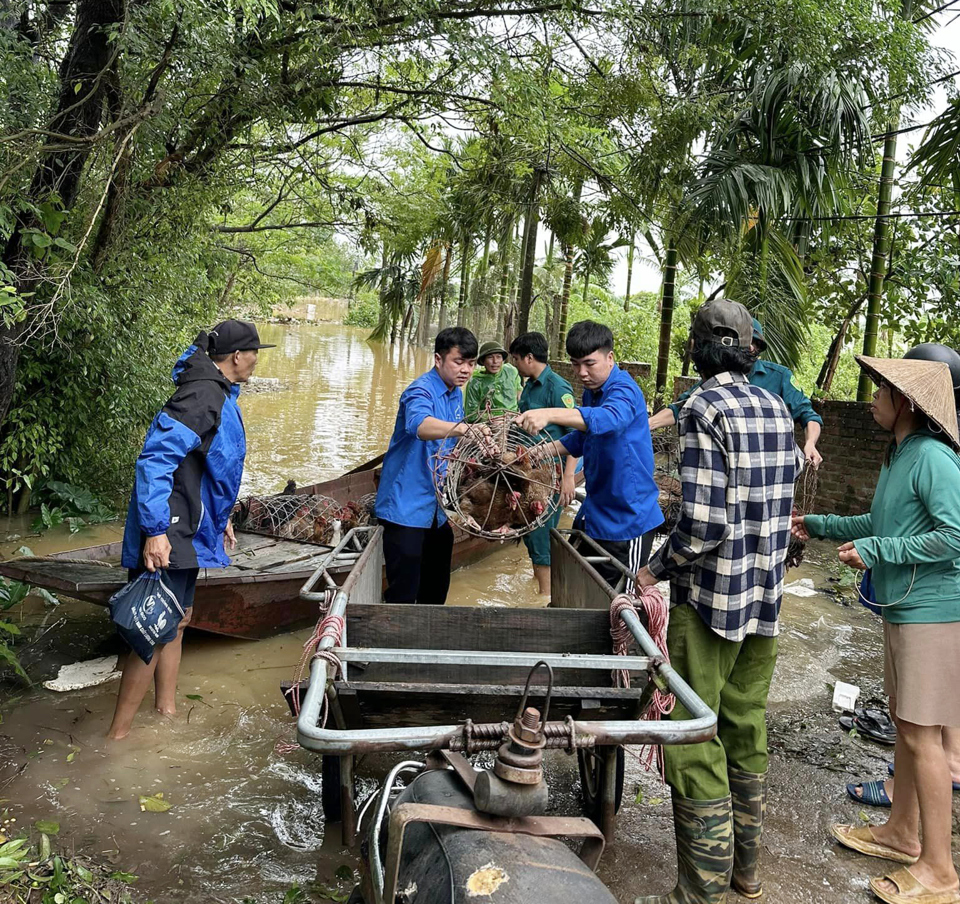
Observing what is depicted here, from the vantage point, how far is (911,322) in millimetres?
9430

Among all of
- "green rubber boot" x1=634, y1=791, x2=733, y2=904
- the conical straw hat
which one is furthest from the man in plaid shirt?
the conical straw hat

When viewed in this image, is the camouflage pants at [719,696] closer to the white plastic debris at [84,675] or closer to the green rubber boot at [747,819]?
the green rubber boot at [747,819]

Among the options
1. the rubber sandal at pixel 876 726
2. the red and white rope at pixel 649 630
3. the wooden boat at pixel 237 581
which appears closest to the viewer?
the red and white rope at pixel 649 630

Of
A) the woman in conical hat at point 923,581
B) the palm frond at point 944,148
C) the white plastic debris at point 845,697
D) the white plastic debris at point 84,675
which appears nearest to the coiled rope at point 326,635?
the woman in conical hat at point 923,581

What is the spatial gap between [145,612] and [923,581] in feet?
11.2

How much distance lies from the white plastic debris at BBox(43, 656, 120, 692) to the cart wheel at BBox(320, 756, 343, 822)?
6.98ft

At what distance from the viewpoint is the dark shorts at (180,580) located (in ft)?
12.8

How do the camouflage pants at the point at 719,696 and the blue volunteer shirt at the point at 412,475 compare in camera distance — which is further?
the blue volunteer shirt at the point at 412,475

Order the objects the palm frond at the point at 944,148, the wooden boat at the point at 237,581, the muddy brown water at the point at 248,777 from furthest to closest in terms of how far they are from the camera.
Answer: the palm frond at the point at 944,148 < the wooden boat at the point at 237,581 < the muddy brown water at the point at 248,777

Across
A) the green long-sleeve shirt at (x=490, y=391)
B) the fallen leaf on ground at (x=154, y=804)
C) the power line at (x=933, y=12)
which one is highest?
the power line at (x=933, y=12)

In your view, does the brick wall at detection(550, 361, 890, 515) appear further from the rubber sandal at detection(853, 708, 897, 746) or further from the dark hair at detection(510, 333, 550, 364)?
the rubber sandal at detection(853, 708, 897, 746)

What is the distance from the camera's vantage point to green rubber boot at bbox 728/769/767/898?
304 centimetres

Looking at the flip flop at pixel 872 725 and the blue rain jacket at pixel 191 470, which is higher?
the blue rain jacket at pixel 191 470

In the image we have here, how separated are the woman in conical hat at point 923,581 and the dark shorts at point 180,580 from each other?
10.0 feet
